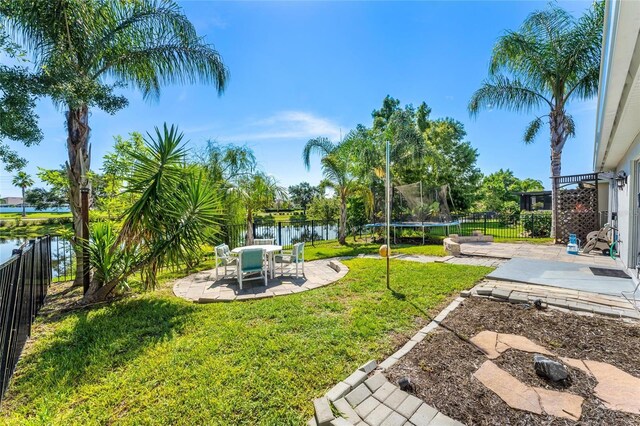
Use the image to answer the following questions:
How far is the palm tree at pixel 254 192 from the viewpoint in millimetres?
9883

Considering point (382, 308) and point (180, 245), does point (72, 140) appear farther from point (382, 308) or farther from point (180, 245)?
point (382, 308)

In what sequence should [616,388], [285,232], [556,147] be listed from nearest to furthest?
1. [616,388]
2. [556,147]
3. [285,232]

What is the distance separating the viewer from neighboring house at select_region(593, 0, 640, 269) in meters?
2.03

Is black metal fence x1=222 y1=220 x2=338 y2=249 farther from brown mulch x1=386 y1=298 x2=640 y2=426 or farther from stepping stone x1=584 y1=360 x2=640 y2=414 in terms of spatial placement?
stepping stone x1=584 y1=360 x2=640 y2=414

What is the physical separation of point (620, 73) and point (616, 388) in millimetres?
2859

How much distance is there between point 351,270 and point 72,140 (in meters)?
6.74

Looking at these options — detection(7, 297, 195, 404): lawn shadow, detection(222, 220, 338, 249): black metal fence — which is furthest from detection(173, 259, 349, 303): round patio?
detection(222, 220, 338, 249): black metal fence

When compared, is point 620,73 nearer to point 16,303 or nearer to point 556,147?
point 16,303

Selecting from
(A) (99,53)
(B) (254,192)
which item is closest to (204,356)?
(A) (99,53)

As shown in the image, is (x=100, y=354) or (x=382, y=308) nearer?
(x=100, y=354)

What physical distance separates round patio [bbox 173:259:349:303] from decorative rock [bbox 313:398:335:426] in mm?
2982

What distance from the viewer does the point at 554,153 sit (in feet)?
37.9

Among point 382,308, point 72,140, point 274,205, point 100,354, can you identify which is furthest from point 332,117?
point 100,354

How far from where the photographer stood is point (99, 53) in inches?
227
